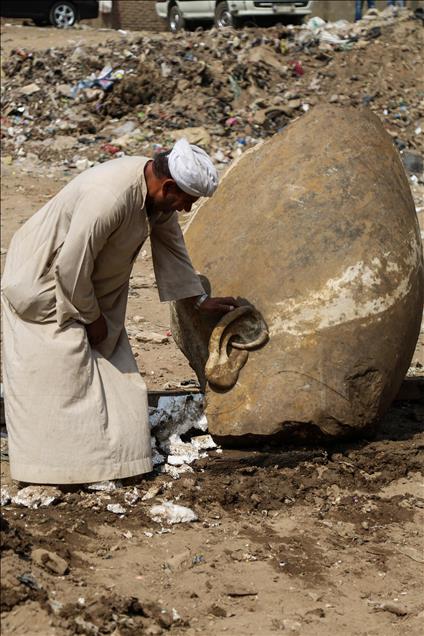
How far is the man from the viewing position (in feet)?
14.3

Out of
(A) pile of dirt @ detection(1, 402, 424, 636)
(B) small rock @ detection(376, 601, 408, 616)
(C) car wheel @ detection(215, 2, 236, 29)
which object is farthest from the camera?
(C) car wheel @ detection(215, 2, 236, 29)

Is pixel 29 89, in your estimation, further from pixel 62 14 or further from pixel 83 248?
pixel 83 248

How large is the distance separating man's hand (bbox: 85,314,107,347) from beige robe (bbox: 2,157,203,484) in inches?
1.9

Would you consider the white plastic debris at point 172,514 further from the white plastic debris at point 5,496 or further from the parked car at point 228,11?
the parked car at point 228,11

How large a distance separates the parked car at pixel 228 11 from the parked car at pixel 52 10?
1446 millimetres

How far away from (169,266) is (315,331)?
2.44 ft

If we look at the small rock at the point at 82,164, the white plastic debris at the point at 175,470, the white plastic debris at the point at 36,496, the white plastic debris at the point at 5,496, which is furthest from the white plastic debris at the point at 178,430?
the small rock at the point at 82,164

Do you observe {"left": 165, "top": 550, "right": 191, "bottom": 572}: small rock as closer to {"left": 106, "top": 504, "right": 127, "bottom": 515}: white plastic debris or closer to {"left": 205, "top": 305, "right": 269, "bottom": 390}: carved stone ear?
{"left": 106, "top": 504, "right": 127, "bottom": 515}: white plastic debris

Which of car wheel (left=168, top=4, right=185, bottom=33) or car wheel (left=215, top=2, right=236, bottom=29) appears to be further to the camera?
car wheel (left=168, top=4, right=185, bottom=33)

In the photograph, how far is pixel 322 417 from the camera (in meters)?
4.64

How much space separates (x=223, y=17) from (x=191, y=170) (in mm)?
15418

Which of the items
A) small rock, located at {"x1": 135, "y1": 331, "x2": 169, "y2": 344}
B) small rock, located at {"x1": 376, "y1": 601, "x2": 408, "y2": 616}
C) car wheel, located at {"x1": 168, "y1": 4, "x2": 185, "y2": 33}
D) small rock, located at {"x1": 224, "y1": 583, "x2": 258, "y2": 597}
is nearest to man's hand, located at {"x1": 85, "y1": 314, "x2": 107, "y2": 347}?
small rock, located at {"x1": 224, "y1": 583, "x2": 258, "y2": 597}

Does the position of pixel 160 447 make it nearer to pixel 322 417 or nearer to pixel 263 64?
pixel 322 417

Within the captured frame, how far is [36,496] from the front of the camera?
4.44m
